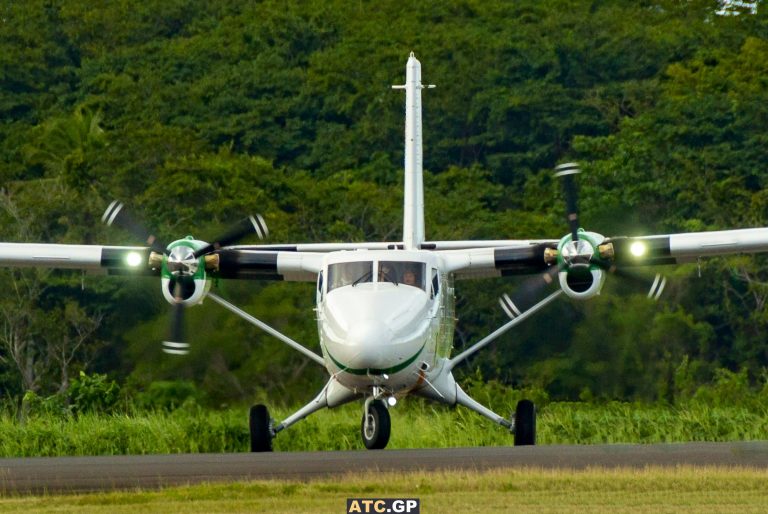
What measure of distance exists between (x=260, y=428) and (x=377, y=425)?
2.53 m

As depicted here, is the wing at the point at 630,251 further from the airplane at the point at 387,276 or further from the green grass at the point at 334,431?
the green grass at the point at 334,431

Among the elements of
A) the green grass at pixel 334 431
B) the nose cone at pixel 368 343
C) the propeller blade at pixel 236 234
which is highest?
the propeller blade at pixel 236 234

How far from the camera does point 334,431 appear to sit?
82.3ft

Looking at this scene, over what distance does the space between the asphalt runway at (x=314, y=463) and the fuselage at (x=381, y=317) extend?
97cm

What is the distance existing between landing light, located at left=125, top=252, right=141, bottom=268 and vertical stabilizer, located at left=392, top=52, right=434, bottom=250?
143 inches

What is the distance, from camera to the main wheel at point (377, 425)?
2116 centimetres

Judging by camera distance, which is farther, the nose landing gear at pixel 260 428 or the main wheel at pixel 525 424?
the nose landing gear at pixel 260 428

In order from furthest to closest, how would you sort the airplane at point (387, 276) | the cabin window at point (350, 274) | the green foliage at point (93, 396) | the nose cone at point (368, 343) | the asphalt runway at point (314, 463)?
1. the green foliage at point (93, 396)
2. the cabin window at point (350, 274)
3. the airplane at point (387, 276)
4. the nose cone at point (368, 343)
5. the asphalt runway at point (314, 463)

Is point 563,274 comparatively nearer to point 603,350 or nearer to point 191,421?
point 191,421

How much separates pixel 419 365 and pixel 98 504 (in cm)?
725

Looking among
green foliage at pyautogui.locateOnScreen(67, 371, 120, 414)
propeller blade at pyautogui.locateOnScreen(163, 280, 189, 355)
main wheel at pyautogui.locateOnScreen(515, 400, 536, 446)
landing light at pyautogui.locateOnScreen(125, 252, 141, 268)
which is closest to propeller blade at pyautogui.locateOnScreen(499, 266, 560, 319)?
main wheel at pyautogui.locateOnScreen(515, 400, 536, 446)

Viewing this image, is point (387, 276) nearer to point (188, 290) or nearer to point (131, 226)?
point (188, 290)

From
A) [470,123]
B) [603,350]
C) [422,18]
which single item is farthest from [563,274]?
[422,18]

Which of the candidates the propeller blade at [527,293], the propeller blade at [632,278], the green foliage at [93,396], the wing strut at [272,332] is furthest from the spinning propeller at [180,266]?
the green foliage at [93,396]
